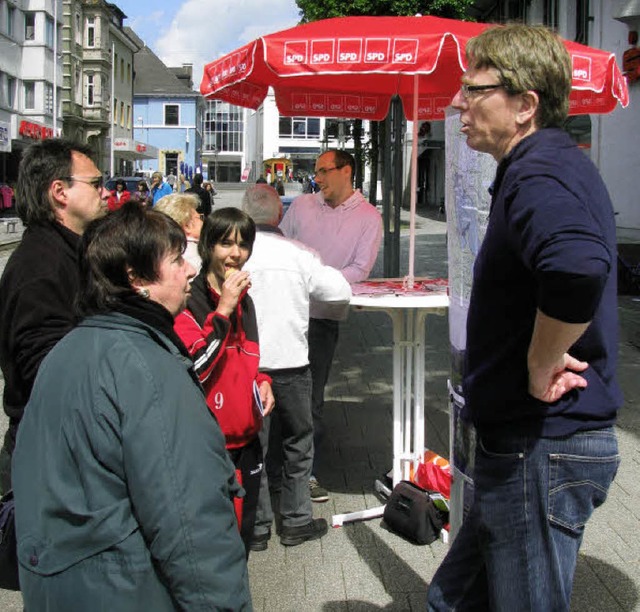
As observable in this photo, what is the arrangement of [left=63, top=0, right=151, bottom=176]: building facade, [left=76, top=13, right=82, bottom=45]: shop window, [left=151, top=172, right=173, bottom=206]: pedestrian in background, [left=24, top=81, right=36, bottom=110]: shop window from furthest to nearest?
[left=76, top=13, right=82, bottom=45]: shop window, [left=63, top=0, right=151, bottom=176]: building facade, [left=24, top=81, right=36, bottom=110]: shop window, [left=151, top=172, right=173, bottom=206]: pedestrian in background

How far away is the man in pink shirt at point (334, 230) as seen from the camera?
507 cm

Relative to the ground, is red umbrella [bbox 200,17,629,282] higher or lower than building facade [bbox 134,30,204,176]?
lower

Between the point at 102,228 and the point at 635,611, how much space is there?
2838 mm

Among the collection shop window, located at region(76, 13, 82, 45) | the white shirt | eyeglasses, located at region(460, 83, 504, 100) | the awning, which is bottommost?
the white shirt

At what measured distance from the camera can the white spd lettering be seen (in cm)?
317

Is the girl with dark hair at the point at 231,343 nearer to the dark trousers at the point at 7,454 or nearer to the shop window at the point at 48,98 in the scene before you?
the dark trousers at the point at 7,454

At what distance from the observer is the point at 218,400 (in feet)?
10.4

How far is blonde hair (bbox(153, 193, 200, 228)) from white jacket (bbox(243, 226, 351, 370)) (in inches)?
29.3

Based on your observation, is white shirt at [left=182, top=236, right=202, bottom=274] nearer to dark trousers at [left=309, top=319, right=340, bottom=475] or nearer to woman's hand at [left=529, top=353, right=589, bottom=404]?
dark trousers at [left=309, top=319, right=340, bottom=475]

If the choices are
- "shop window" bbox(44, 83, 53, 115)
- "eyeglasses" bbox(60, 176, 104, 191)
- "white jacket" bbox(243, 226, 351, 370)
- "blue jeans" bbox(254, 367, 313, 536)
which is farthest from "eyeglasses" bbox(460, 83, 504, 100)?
"shop window" bbox(44, 83, 53, 115)

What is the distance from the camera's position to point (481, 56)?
7.14ft

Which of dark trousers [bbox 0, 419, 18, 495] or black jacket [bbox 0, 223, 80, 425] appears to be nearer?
black jacket [bbox 0, 223, 80, 425]

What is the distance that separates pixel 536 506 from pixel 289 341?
215cm

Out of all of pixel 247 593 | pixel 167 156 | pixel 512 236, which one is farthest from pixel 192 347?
pixel 167 156
